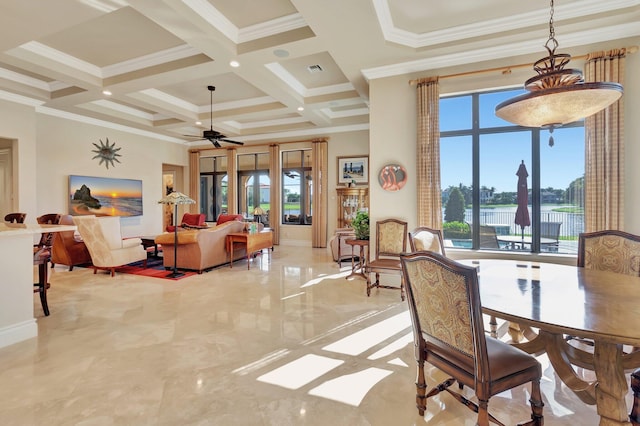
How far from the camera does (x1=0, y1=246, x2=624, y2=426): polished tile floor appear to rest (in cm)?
195

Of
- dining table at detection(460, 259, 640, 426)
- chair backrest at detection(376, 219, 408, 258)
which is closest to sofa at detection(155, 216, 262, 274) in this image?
chair backrest at detection(376, 219, 408, 258)

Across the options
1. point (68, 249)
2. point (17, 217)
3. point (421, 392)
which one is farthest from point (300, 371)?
point (68, 249)

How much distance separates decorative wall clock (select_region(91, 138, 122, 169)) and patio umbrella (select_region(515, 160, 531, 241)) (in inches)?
360

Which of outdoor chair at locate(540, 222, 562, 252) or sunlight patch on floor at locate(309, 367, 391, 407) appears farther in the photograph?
outdoor chair at locate(540, 222, 562, 252)

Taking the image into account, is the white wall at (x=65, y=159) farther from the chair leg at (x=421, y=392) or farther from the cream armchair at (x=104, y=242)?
the chair leg at (x=421, y=392)

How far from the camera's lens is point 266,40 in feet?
13.6

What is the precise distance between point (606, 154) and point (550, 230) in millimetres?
1162

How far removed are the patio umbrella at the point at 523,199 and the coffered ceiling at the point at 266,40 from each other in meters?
1.55

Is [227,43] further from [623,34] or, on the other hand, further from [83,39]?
[623,34]

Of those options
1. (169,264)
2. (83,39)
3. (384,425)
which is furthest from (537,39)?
(169,264)

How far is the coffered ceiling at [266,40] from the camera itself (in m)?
3.45

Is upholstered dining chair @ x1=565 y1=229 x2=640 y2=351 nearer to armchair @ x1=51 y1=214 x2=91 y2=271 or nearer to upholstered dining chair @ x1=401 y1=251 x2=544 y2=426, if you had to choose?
upholstered dining chair @ x1=401 y1=251 x2=544 y2=426

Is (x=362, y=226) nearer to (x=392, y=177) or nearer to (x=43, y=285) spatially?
(x=392, y=177)

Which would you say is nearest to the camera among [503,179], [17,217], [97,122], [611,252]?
[611,252]
